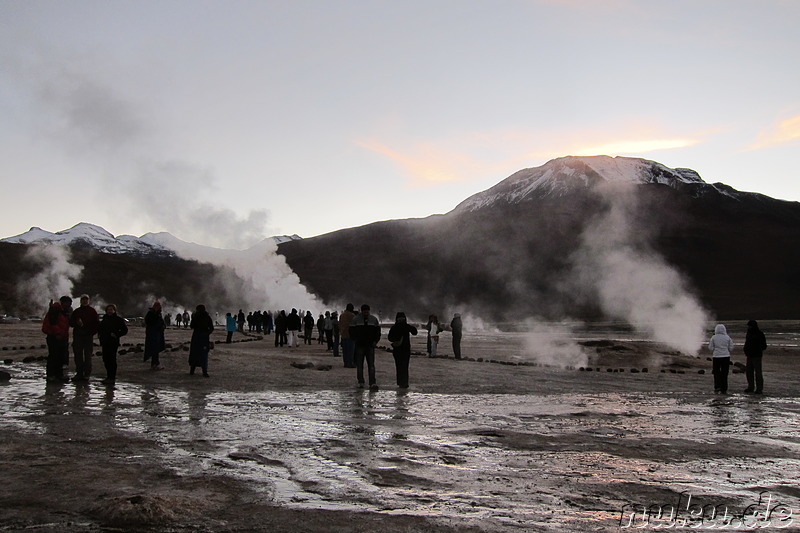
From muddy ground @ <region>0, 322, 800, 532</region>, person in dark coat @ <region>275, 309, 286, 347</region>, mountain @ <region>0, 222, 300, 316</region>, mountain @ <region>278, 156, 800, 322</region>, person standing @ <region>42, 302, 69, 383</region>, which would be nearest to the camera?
muddy ground @ <region>0, 322, 800, 532</region>

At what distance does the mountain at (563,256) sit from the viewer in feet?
444

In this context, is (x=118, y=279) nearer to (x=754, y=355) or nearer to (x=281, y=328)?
(x=281, y=328)

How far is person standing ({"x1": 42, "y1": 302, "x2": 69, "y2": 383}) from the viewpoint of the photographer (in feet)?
50.1

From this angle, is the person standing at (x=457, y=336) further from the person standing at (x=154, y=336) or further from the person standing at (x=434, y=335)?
the person standing at (x=154, y=336)

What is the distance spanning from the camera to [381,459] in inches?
296

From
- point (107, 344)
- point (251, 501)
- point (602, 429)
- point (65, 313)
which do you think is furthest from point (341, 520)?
point (65, 313)

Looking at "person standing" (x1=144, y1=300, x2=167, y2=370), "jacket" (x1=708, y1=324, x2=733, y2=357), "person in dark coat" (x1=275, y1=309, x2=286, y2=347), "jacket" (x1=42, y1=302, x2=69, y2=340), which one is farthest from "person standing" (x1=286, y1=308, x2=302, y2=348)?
"jacket" (x1=708, y1=324, x2=733, y2=357)

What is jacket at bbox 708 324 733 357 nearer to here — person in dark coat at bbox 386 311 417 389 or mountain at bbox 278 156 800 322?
person in dark coat at bbox 386 311 417 389

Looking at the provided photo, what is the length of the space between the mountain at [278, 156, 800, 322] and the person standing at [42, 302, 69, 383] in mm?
110859

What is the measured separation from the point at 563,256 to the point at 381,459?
149 metres

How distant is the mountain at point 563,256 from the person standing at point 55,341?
364 feet

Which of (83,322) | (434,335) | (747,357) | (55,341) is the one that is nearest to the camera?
(83,322)

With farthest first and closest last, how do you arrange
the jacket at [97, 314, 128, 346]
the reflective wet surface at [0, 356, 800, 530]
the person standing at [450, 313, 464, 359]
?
1. the person standing at [450, 313, 464, 359]
2. the jacket at [97, 314, 128, 346]
3. the reflective wet surface at [0, 356, 800, 530]

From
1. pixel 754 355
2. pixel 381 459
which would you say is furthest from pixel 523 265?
pixel 381 459
